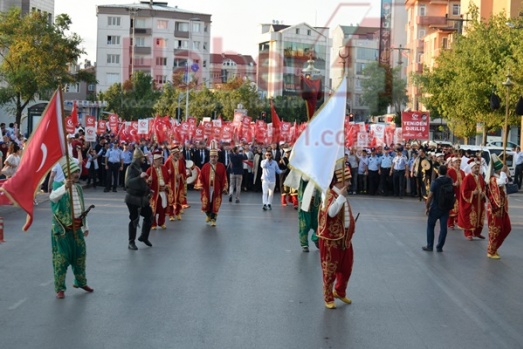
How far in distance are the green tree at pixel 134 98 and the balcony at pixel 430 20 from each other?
83.0ft

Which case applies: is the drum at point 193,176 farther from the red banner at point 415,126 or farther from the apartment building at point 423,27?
the apartment building at point 423,27

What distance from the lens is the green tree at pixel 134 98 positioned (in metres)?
79.9

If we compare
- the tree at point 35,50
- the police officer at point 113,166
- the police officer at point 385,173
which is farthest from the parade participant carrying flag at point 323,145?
the tree at point 35,50

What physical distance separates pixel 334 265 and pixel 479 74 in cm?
4061

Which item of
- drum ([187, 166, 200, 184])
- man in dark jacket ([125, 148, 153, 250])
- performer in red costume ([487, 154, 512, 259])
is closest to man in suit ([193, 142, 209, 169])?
drum ([187, 166, 200, 184])

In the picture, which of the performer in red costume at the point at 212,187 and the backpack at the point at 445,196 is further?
the performer in red costume at the point at 212,187

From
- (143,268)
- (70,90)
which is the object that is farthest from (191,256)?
(70,90)

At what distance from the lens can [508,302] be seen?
11375 mm

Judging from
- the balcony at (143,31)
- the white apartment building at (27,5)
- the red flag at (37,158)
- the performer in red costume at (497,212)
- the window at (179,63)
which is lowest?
the performer in red costume at (497,212)

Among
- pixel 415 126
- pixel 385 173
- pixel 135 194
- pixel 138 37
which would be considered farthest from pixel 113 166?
pixel 138 37

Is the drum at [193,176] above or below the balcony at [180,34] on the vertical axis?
below

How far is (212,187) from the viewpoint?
20.7 m

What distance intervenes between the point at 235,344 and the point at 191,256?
6478 mm

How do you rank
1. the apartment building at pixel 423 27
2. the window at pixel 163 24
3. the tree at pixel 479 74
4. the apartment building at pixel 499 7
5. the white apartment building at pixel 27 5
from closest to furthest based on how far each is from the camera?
the tree at pixel 479 74 → the apartment building at pixel 499 7 → the white apartment building at pixel 27 5 → the apartment building at pixel 423 27 → the window at pixel 163 24
